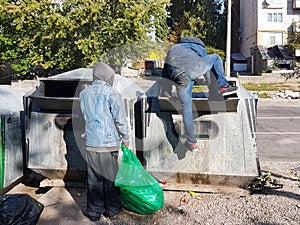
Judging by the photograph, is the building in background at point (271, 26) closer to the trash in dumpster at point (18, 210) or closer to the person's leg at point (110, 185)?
the person's leg at point (110, 185)

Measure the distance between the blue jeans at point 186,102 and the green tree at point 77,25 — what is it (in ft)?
32.9

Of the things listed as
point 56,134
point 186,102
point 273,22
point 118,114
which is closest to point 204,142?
point 186,102

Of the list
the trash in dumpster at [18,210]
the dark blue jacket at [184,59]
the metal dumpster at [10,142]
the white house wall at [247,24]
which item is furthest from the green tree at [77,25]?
the white house wall at [247,24]

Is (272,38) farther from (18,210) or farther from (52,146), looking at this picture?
(18,210)

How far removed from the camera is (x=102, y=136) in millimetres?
3400

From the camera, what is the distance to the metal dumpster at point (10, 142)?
4055 mm

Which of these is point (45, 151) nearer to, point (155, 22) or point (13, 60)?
point (155, 22)

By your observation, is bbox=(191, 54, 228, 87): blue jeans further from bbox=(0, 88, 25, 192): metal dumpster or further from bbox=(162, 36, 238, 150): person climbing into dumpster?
bbox=(0, 88, 25, 192): metal dumpster

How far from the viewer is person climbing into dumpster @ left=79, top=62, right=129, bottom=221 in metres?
3.39

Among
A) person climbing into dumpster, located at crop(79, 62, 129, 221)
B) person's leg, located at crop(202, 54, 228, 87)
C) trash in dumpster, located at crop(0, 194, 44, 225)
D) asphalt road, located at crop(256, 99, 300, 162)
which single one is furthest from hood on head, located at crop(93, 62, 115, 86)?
asphalt road, located at crop(256, 99, 300, 162)

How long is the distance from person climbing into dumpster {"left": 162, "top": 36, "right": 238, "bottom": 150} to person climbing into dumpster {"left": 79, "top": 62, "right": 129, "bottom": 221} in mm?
710

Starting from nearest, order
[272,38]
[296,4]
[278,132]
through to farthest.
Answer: [278,132] < [296,4] < [272,38]

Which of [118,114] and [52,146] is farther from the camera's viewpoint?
[52,146]

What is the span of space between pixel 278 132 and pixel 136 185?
21.7 ft
